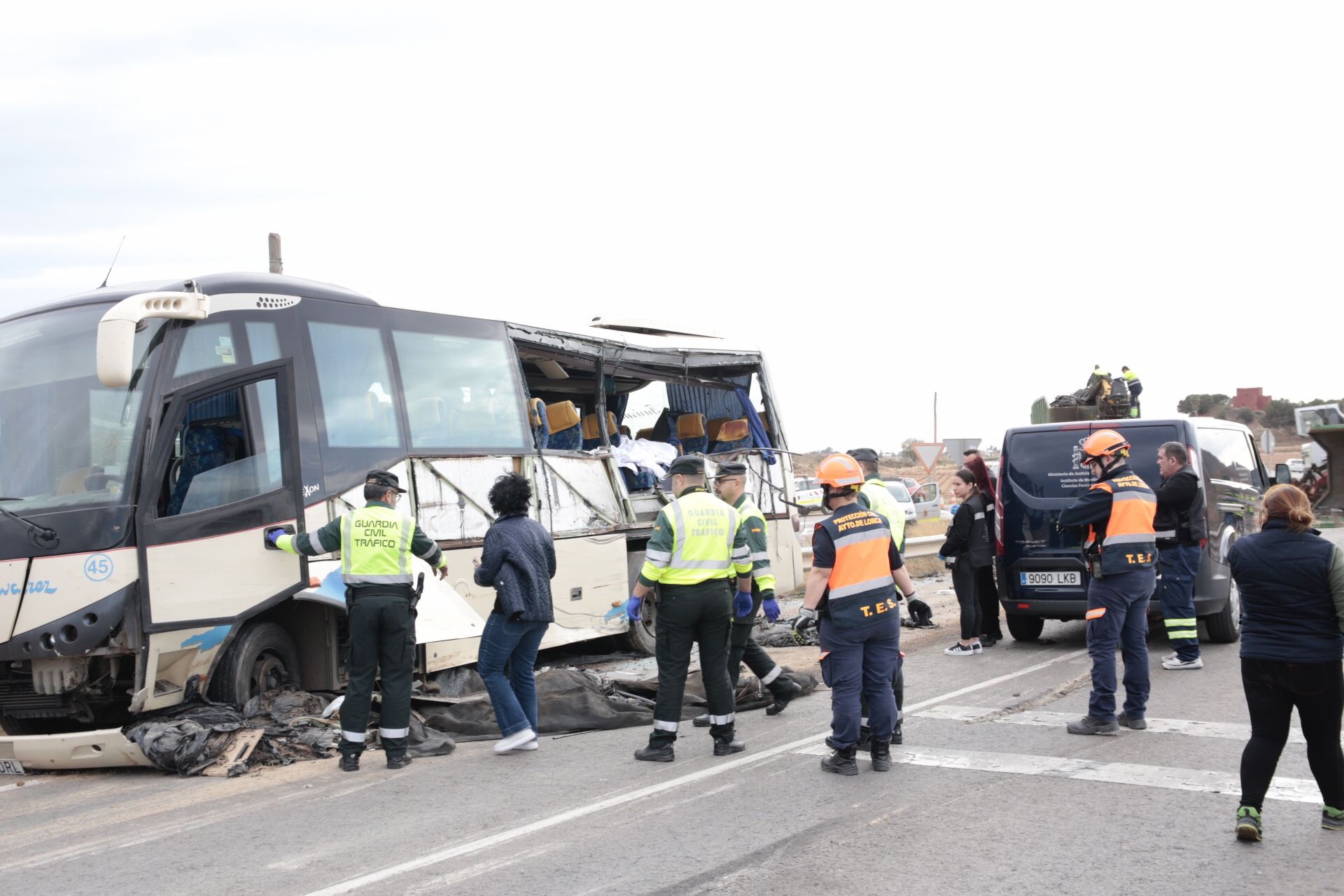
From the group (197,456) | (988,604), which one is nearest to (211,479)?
(197,456)

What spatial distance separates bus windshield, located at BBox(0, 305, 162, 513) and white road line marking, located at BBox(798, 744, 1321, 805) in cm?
477

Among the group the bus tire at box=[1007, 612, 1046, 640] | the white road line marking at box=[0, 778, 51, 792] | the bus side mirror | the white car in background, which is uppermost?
the bus side mirror

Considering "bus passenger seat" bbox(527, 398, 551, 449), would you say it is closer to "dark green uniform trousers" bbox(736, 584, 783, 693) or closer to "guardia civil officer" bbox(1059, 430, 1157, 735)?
"dark green uniform trousers" bbox(736, 584, 783, 693)

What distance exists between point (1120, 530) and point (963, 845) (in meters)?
3.12

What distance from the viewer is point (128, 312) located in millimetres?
7453

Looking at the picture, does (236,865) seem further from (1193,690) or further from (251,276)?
(1193,690)

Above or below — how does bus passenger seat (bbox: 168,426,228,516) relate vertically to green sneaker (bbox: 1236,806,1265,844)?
above

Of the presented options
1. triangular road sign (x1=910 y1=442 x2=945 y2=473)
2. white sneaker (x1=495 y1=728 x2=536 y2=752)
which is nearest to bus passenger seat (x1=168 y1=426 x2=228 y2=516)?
white sneaker (x1=495 y1=728 x2=536 y2=752)

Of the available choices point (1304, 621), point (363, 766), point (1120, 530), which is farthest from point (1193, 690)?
point (363, 766)

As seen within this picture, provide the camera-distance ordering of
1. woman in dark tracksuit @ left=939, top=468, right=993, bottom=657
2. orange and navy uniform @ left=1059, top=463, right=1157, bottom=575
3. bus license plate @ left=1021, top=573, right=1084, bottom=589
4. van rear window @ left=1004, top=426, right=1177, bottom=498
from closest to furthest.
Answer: orange and navy uniform @ left=1059, top=463, right=1157, bottom=575, van rear window @ left=1004, top=426, right=1177, bottom=498, bus license plate @ left=1021, top=573, right=1084, bottom=589, woman in dark tracksuit @ left=939, top=468, right=993, bottom=657

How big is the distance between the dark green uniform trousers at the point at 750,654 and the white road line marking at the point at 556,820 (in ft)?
2.66

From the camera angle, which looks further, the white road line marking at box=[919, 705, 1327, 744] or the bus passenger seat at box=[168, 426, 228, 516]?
the bus passenger seat at box=[168, 426, 228, 516]

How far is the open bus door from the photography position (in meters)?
7.62

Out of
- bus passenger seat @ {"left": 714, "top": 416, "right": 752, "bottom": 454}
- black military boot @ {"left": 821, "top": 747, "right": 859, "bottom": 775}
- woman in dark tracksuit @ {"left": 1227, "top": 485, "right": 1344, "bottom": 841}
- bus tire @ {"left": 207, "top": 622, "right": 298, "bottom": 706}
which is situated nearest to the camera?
woman in dark tracksuit @ {"left": 1227, "top": 485, "right": 1344, "bottom": 841}
